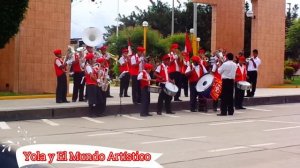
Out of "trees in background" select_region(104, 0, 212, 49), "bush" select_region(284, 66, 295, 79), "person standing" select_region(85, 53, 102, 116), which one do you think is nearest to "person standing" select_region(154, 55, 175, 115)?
"person standing" select_region(85, 53, 102, 116)

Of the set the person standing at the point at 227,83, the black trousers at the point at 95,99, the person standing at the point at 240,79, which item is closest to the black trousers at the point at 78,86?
the black trousers at the point at 95,99

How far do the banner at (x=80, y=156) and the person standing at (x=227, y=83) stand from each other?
12677 millimetres

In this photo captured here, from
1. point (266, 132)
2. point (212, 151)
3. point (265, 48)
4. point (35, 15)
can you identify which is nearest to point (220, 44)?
point (265, 48)

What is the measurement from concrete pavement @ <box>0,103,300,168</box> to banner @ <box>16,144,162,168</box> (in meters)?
3.90

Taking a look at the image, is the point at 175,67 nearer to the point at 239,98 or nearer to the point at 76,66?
the point at 239,98

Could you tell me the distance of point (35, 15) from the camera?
20.1 meters

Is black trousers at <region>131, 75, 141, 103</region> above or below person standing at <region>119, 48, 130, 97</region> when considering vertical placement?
below

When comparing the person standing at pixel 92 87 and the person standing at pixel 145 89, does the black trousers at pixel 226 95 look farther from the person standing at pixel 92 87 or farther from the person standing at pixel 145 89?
the person standing at pixel 92 87

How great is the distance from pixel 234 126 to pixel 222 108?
8.51 ft

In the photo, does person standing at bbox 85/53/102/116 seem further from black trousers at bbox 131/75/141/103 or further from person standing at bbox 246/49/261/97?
person standing at bbox 246/49/261/97

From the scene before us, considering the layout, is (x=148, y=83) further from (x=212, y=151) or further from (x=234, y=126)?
(x=212, y=151)

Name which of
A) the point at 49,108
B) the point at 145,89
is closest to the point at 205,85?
the point at 145,89

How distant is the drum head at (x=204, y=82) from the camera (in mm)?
17047

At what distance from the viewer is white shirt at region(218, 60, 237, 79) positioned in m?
16.2
